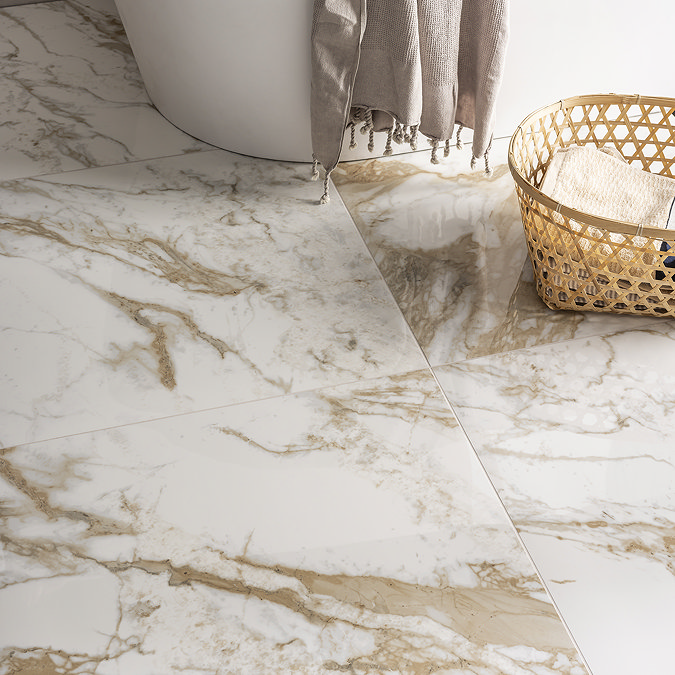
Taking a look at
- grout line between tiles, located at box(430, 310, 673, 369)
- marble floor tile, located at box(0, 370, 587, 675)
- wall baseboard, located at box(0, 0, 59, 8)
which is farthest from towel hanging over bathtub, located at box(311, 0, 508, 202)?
wall baseboard, located at box(0, 0, 59, 8)

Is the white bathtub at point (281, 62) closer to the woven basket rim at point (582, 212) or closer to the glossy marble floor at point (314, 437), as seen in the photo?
the glossy marble floor at point (314, 437)

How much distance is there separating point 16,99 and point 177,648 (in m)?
1.59

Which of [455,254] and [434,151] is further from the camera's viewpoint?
[434,151]

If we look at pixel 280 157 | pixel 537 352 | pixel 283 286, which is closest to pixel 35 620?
pixel 283 286

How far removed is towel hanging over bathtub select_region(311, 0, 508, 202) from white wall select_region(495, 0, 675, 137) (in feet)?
0.60

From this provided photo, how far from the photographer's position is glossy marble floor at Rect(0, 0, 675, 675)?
0.90 metres

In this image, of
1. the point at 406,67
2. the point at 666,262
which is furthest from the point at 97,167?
the point at 666,262

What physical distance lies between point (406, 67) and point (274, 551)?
0.91m

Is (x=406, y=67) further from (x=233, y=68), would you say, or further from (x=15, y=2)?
(x=15, y=2)

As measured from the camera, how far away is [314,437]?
1.11 m

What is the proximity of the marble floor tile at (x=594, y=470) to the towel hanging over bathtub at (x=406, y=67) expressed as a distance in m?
0.53

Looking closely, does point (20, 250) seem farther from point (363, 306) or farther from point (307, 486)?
point (307, 486)

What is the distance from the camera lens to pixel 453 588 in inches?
36.6

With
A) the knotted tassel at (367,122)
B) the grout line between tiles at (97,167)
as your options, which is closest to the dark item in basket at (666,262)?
the knotted tassel at (367,122)
